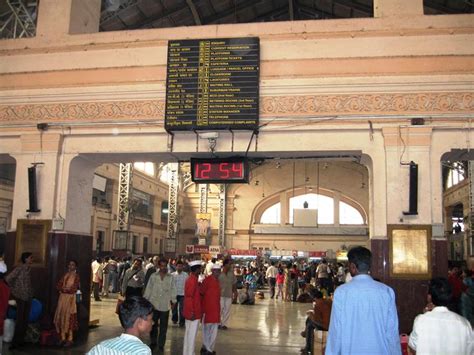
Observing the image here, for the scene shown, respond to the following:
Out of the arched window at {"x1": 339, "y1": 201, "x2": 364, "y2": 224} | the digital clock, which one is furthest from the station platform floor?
the arched window at {"x1": 339, "y1": 201, "x2": 364, "y2": 224}

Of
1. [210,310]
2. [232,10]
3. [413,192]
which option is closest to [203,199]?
[232,10]

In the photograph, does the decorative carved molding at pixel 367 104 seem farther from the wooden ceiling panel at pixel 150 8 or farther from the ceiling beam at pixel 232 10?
the ceiling beam at pixel 232 10

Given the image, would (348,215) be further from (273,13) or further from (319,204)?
(273,13)

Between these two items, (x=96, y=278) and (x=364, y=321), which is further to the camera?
(x=96, y=278)

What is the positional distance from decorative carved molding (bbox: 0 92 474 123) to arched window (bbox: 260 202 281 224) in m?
26.9

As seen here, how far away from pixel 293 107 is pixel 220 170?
1549 mm

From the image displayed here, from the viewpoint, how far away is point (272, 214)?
115 feet

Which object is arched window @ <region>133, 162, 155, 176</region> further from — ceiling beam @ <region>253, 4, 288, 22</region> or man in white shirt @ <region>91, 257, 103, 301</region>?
man in white shirt @ <region>91, 257, 103, 301</region>

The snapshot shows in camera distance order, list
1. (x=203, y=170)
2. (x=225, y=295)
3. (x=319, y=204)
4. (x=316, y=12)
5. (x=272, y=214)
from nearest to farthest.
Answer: (x=203, y=170)
(x=225, y=295)
(x=316, y=12)
(x=319, y=204)
(x=272, y=214)

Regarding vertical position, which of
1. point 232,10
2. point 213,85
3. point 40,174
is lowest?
point 40,174

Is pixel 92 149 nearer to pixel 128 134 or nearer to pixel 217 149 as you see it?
pixel 128 134

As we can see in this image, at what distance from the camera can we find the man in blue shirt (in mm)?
3389

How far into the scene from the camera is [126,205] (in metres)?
20.9

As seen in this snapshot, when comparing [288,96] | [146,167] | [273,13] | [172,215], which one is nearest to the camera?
[288,96]
